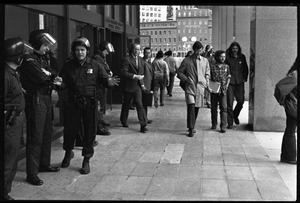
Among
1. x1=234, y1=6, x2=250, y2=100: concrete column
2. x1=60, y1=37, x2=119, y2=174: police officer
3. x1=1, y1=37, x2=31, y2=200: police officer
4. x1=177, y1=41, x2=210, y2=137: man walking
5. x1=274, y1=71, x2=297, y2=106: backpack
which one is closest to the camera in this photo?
x1=1, y1=37, x2=31, y2=200: police officer

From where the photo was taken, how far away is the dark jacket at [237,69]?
9617mm

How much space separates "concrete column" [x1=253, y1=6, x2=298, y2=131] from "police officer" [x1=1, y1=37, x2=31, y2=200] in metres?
5.41

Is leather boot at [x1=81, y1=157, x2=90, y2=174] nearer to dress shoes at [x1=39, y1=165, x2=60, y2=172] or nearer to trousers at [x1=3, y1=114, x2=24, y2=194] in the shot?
dress shoes at [x1=39, y1=165, x2=60, y2=172]

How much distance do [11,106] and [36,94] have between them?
0.91 metres

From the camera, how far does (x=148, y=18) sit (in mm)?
51906

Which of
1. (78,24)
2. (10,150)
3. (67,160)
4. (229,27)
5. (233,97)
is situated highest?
(229,27)

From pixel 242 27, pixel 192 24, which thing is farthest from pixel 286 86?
pixel 192 24

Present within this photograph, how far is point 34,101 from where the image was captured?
5.52 metres

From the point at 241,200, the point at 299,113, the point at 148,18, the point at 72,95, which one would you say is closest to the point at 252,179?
the point at 241,200

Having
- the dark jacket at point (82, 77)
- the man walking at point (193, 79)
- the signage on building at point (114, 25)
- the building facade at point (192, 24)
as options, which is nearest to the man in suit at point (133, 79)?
the man walking at point (193, 79)

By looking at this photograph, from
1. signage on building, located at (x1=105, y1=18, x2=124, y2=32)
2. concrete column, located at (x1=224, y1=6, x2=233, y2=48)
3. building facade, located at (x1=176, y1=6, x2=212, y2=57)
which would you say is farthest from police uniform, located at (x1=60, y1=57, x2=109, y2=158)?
building facade, located at (x1=176, y1=6, x2=212, y2=57)

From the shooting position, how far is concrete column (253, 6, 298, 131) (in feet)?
28.5

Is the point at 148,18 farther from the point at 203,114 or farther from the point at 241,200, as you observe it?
the point at 241,200

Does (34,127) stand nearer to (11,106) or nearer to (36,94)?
(36,94)
